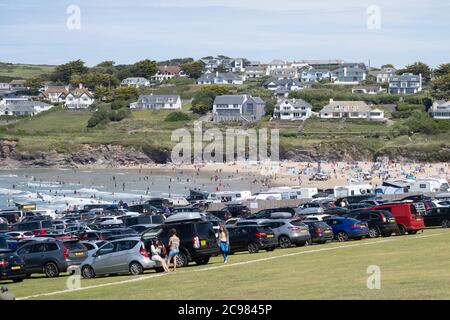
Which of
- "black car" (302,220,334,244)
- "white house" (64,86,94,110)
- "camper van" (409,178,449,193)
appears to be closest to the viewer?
"black car" (302,220,334,244)

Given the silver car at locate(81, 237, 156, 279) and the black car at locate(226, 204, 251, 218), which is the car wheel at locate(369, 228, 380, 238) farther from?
the black car at locate(226, 204, 251, 218)

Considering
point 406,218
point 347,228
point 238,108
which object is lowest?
point 238,108

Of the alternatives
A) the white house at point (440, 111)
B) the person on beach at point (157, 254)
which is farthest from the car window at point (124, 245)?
the white house at point (440, 111)

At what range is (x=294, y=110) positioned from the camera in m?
163

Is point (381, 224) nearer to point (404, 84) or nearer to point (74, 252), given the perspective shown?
point (74, 252)

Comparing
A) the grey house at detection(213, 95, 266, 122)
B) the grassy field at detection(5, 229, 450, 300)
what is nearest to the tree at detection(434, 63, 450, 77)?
the grey house at detection(213, 95, 266, 122)

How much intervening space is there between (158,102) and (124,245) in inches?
6117

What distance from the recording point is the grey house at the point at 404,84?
191m

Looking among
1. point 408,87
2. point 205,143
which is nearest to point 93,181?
point 205,143

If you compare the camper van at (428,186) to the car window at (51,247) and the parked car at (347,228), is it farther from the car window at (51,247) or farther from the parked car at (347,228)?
the car window at (51,247)

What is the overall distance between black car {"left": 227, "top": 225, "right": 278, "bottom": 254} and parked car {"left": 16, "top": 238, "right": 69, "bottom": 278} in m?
6.40

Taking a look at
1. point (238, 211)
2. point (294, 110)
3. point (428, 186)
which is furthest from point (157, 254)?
point (294, 110)

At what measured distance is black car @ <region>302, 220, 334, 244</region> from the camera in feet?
110

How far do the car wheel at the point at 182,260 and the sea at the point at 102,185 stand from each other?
54.9 meters
